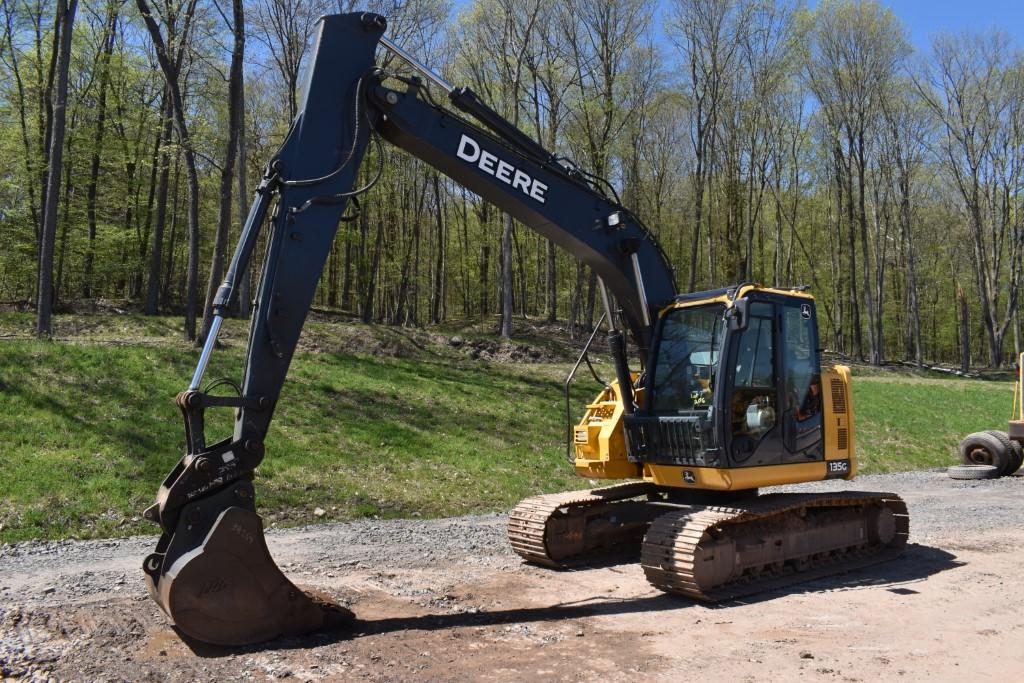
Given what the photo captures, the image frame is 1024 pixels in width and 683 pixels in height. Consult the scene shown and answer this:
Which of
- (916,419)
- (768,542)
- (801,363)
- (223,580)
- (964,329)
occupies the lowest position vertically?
(768,542)

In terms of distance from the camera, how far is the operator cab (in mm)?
6895

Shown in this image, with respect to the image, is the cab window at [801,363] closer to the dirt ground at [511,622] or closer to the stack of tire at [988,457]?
the dirt ground at [511,622]

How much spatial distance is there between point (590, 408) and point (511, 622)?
271 centimetres

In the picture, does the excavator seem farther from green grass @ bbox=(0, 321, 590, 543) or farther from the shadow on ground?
green grass @ bbox=(0, 321, 590, 543)

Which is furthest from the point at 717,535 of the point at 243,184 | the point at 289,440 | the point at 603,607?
the point at 243,184

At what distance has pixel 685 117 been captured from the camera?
111 ft

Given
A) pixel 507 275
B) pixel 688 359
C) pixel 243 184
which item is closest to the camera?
pixel 688 359

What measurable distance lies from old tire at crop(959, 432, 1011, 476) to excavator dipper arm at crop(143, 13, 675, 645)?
1145 centimetres

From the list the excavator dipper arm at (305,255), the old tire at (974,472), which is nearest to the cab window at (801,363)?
the excavator dipper arm at (305,255)

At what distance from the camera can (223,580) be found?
4.76m

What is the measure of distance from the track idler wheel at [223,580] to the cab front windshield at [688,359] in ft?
12.7

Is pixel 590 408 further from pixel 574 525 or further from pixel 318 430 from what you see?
pixel 318 430

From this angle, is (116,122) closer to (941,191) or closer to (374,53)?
(374,53)

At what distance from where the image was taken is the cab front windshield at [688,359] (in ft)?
23.3
